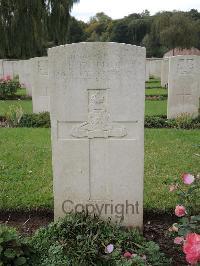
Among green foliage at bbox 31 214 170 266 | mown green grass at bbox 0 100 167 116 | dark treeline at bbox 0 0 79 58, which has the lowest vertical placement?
green foliage at bbox 31 214 170 266

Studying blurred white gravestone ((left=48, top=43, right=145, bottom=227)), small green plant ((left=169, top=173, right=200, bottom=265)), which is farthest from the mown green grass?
small green plant ((left=169, top=173, right=200, bottom=265))

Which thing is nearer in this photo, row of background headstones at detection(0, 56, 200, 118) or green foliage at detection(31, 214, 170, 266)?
green foliage at detection(31, 214, 170, 266)

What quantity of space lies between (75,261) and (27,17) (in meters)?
22.1

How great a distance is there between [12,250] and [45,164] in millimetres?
2977

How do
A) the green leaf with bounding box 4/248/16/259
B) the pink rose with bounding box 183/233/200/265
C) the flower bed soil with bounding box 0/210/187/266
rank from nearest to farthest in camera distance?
the pink rose with bounding box 183/233/200/265, the green leaf with bounding box 4/248/16/259, the flower bed soil with bounding box 0/210/187/266

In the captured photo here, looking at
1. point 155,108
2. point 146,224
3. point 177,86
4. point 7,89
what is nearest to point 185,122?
point 177,86

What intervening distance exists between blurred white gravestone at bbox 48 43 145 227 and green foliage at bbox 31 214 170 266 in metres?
0.20

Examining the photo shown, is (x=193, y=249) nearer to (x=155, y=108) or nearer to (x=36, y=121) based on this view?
(x=36, y=121)

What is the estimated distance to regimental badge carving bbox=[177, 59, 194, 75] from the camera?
9.57 meters

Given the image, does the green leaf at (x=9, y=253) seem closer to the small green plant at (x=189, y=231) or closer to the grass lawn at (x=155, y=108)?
the small green plant at (x=189, y=231)

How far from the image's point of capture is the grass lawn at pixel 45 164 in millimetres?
4266

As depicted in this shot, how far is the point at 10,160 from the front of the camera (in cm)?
586

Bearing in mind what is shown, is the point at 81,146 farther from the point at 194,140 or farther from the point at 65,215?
the point at 194,140

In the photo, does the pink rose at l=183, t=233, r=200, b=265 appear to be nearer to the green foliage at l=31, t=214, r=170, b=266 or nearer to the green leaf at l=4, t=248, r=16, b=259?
the green foliage at l=31, t=214, r=170, b=266
